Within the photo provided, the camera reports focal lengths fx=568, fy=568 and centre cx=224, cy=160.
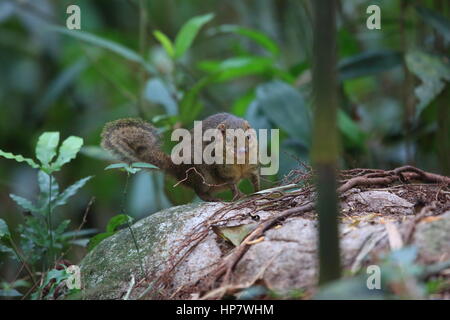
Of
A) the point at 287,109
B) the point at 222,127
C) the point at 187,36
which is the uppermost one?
the point at 187,36

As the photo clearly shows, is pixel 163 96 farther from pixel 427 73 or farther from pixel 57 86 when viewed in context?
pixel 427 73

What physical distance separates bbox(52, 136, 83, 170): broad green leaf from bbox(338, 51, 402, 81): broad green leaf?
2490mm

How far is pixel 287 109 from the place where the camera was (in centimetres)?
453

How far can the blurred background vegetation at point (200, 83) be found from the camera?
4.43 m

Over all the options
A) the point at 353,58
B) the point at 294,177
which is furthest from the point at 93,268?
the point at 353,58

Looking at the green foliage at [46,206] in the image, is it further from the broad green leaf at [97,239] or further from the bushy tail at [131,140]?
the bushy tail at [131,140]

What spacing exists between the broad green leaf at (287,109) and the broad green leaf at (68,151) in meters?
1.85

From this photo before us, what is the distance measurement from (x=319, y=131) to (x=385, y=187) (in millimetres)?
1660

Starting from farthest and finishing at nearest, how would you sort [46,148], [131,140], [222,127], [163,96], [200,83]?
[163,96] → [200,83] → [222,127] → [131,140] → [46,148]

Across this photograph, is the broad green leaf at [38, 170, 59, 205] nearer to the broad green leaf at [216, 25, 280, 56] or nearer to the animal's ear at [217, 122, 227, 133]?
the animal's ear at [217, 122, 227, 133]

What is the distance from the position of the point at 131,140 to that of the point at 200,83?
3.60 ft

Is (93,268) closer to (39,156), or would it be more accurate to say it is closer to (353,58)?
(39,156)

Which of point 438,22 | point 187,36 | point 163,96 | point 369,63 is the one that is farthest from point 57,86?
point 438,22

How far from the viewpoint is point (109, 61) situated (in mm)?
6672
